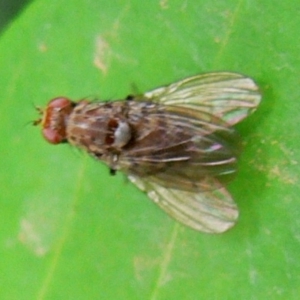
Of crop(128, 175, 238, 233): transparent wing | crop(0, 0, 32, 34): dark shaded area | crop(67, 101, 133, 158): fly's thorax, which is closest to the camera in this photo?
crop(128, 175, 238, 233): transparent wing

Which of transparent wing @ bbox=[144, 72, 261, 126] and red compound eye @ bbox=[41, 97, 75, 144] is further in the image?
red compound eye @ bbox=[41, 97, 75, 144]

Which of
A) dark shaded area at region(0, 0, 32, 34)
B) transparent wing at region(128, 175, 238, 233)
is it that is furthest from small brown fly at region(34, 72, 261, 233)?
dark shaded area at region(0, 0, 32, 34)

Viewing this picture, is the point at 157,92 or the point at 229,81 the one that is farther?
the point at 157,92

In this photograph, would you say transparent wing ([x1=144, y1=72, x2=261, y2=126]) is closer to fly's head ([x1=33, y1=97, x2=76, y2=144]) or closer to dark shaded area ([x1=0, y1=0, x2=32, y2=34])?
fly's head ([x1=33, y1=97, x2=76, y2=144])

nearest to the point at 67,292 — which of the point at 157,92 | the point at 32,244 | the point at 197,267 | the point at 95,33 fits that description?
the point at 32,244

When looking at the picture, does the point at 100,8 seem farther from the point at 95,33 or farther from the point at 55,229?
the point at 55,229

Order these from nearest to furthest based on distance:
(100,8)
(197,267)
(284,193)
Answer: (284,193) → (197,267) → (100,8)

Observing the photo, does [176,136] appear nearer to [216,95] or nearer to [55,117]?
[216,95]
